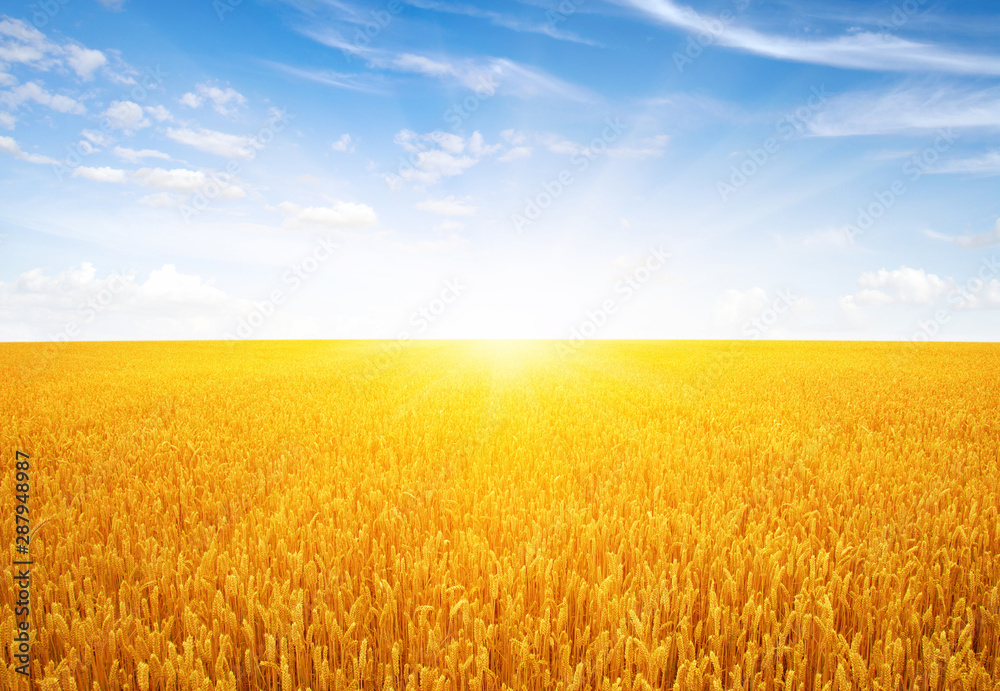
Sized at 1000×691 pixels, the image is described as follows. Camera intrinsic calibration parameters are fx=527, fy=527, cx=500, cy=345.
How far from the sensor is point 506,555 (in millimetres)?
2844

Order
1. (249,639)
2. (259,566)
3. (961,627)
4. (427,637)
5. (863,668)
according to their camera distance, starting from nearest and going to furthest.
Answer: (863,668) < (249,639) < (427,637) < (961,627) < (259,566)

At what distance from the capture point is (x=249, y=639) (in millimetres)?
2195

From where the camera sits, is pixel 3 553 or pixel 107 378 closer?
pixel 3 553

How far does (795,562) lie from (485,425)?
453 centimetres

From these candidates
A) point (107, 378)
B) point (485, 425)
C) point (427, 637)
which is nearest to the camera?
point (427, 637)

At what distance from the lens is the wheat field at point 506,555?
2.16 meters

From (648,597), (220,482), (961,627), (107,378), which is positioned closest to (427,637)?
(648,597)

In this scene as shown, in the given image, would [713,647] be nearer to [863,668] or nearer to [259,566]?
[863,668]

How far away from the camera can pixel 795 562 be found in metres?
3.03

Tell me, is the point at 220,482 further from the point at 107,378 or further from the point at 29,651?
the point at 107,378

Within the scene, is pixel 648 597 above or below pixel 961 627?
above

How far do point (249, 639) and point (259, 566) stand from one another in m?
0.77

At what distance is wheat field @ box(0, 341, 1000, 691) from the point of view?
2.16 meters

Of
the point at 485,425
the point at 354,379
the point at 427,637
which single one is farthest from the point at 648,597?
the point at 354,379
